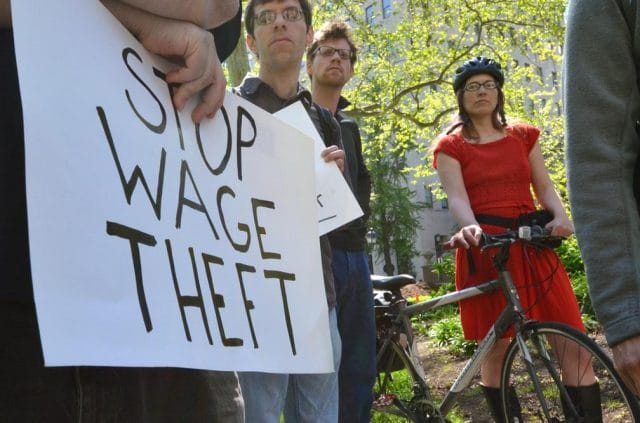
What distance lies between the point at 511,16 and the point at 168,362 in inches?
605

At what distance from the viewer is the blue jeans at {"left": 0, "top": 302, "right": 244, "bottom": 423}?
112cm

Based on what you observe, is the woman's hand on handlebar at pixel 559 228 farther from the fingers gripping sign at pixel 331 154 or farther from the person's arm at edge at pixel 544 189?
the fingers gripping sign at pixel 331 154

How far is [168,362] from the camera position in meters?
1.16

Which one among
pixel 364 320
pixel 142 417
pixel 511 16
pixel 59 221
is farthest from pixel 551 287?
pixel 511 16

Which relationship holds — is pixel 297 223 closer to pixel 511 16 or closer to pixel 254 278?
pixel 254 278

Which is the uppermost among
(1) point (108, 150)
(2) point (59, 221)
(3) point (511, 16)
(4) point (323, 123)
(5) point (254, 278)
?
(3) point (511, 16)

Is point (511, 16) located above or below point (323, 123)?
above

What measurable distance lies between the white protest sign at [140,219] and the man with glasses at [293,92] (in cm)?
110

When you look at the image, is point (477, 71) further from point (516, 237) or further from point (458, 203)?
point (516, 237)

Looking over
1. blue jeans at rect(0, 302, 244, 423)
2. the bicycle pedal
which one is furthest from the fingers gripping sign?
the bicycle pedal

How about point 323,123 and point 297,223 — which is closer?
point 297,223

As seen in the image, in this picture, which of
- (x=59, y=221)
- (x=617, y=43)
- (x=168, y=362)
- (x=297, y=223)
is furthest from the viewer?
(x=297, y=223)

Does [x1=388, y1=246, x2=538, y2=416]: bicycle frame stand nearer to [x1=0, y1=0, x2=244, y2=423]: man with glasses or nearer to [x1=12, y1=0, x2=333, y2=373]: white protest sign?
[x1=12, y1=0, x2=333, y2=373]: white protest sign

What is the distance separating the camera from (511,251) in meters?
3.84
